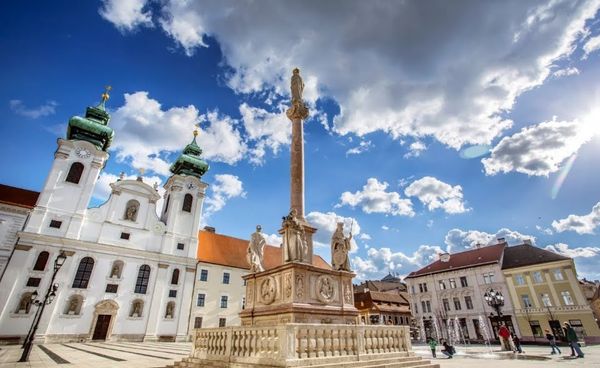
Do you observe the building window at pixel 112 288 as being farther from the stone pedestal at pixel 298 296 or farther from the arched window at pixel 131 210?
the stone pedestal at pixel 298 296

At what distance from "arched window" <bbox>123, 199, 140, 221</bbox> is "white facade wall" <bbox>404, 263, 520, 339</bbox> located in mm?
37634

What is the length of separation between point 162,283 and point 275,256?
53.7 ft

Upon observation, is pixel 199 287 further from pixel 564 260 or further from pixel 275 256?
pixel 564 260

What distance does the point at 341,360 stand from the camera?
600cm

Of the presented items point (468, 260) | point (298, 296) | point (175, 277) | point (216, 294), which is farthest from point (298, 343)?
point (468, 260)

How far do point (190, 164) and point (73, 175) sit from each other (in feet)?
40.6

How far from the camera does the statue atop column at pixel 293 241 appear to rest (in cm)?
825

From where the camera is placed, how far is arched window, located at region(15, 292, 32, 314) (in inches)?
935

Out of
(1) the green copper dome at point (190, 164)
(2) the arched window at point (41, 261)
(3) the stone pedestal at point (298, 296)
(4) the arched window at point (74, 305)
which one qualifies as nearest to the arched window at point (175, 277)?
(4) the arched window at point (74, 305)

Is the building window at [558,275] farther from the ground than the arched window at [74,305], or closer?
farther from the ground

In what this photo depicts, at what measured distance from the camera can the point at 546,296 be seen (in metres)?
33.0

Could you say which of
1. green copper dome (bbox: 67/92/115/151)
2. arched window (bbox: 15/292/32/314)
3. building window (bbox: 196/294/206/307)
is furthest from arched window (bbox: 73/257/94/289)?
green copper dome (bbox: 67/92/115/151)

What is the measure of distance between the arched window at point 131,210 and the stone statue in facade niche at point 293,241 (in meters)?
28.5

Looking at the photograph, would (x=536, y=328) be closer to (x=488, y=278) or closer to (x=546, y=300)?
(x=546, y=300)
